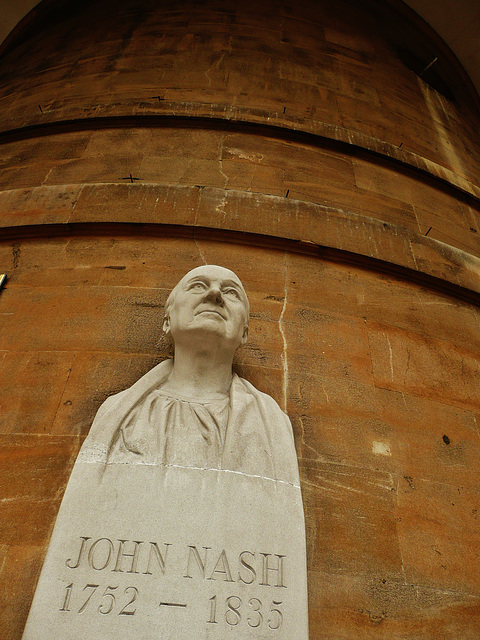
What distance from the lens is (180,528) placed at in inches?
116

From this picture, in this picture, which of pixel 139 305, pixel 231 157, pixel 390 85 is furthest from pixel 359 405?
pixel 390 85

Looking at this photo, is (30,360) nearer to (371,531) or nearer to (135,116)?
(371,531)

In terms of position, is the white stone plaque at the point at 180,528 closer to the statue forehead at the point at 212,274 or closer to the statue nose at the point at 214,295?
the statue nose at the point at 214,295

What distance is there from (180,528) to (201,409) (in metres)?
0.91

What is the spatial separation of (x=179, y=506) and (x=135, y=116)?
19.4 feet

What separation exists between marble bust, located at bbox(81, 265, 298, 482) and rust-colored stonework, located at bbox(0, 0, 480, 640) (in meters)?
0.65

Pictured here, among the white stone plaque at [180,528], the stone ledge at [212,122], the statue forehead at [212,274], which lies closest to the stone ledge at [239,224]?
the stone ledge at [212,122]

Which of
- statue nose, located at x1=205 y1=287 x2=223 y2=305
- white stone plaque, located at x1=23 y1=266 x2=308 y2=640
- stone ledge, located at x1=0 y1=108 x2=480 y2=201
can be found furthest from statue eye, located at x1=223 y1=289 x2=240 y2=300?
stone ledge, located at x1=0 y1=108 x2=480 y2=201

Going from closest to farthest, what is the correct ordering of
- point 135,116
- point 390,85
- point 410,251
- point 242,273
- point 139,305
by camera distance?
point 139,305
point 242,273
point 410,251
point 135,116
point 390,85

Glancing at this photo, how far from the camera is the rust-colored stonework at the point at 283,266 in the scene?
378 centimetres

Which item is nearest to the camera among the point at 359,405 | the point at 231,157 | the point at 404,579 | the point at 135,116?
the point at 404,579

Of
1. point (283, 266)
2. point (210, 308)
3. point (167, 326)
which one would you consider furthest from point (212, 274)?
point (283, 266)

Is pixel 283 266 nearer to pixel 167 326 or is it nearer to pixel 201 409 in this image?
pixel 167 326

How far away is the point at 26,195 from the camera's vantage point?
6.36m
